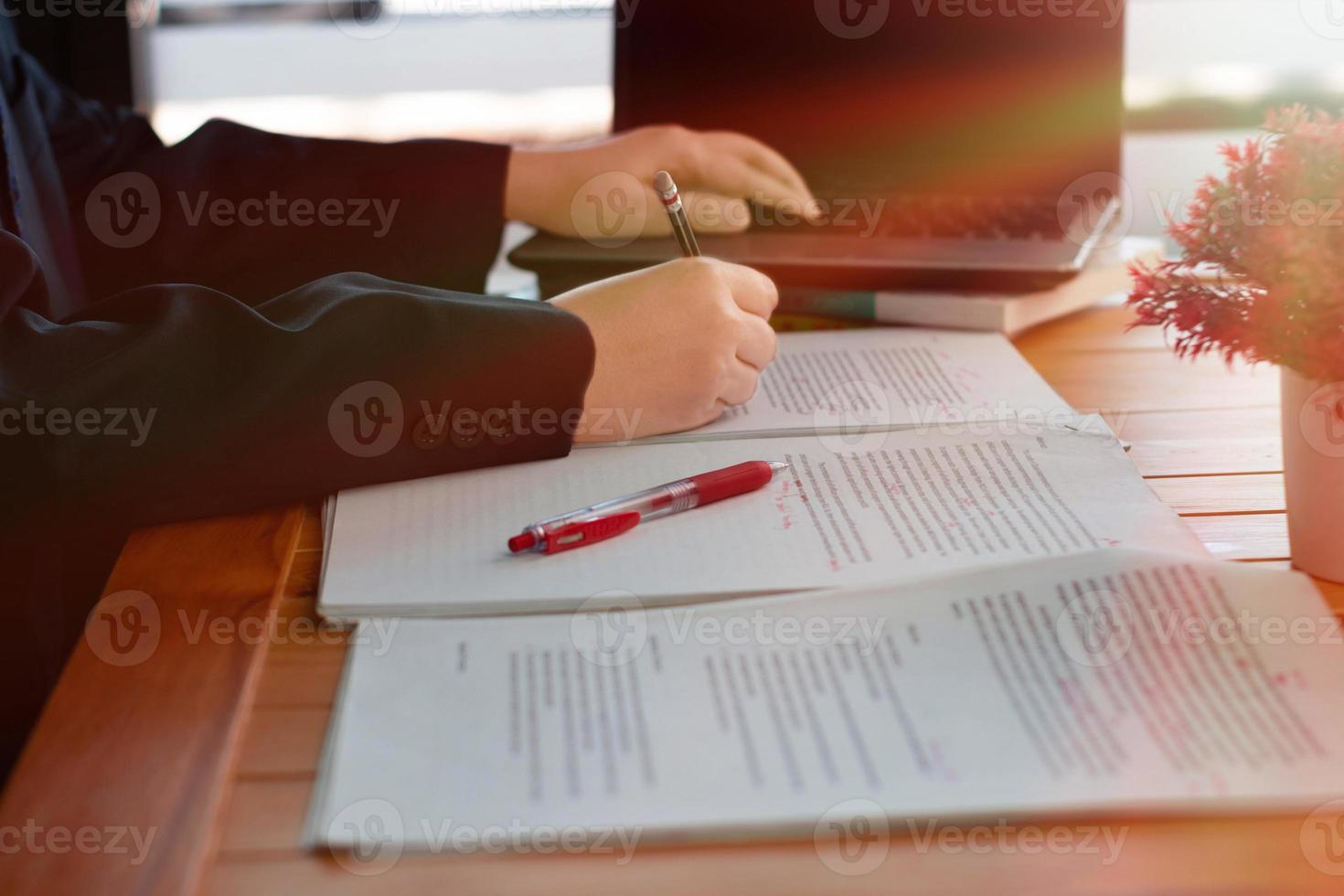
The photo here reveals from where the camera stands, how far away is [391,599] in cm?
57

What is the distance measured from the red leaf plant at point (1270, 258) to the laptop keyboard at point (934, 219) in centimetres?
48

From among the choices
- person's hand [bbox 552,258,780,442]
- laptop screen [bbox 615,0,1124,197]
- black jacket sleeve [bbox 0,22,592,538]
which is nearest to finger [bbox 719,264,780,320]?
person's hand [bbox 552,258,780,442]

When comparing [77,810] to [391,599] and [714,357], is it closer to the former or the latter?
[391,599]

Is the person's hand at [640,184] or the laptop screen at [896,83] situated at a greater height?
the laptop screen at [896,83]

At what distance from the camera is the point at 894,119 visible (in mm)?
1262

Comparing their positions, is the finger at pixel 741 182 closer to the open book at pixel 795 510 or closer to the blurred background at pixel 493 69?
the open book at pixel 795 510

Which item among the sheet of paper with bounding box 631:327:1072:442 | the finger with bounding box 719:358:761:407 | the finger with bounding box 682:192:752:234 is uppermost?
the finger with bounding box 682:192:752:234

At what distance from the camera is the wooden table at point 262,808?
1.33 ft

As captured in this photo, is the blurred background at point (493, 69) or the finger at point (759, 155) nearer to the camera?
the finger at point (759, 155)

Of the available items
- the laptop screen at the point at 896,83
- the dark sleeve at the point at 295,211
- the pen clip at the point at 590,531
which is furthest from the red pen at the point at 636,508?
the laptop screen at the point at 896,83

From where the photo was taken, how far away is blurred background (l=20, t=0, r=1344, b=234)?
2.47m

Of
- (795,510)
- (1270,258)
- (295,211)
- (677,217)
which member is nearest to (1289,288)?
(1270,258)

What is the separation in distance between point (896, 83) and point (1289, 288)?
2.42 ft

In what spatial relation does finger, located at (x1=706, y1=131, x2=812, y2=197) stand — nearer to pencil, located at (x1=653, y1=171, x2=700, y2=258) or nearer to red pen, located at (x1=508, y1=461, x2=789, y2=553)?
pencil, located at (x1=653, y1=171, x2=700, y2=258)
